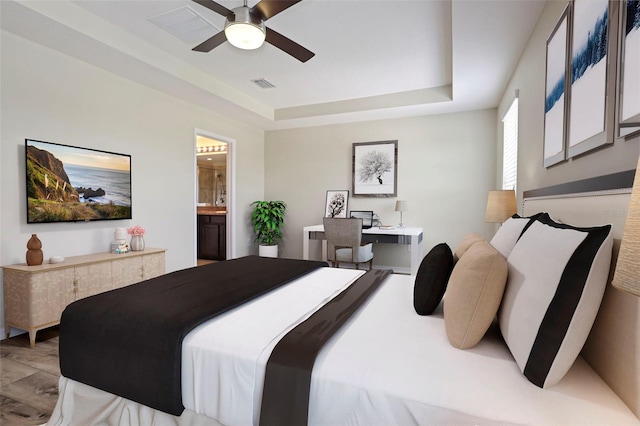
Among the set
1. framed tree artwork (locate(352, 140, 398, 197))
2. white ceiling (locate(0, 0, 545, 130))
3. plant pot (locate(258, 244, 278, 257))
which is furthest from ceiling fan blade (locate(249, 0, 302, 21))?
plant pot (locate(258, 244, 278, 257))

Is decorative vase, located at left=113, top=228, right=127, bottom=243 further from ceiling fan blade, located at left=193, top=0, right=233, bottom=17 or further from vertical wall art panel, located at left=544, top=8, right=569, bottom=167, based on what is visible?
vertical wall art panel, located at left=544, top=8, right=569, bottom=167

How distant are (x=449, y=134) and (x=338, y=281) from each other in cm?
372

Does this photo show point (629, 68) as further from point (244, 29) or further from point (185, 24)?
point (185, 24)

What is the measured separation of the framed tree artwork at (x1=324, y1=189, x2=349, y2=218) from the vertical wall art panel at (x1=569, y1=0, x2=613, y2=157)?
157 inches

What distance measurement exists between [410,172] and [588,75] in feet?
12.3

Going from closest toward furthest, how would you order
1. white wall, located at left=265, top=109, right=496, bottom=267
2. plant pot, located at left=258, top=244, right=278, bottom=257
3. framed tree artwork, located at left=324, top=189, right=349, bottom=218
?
white wall, located at left=265, top=109, right=496, bottom=267, framed tree artwork, located at left=324, top=189, right=349, bottom=218, plant pot, located at left=258, top=244, right=278, bottom=257

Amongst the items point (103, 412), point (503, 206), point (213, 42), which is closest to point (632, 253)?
point (103, 412)

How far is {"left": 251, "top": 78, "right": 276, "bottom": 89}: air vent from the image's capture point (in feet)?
13.8

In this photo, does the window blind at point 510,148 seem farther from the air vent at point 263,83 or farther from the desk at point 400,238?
the air vent at point 263,83

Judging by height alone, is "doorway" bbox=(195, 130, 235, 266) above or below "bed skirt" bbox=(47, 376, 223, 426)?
above

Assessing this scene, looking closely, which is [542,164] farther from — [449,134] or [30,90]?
[30,90]

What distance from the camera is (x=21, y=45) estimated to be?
2738 millimetres

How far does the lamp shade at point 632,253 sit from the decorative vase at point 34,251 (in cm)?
366

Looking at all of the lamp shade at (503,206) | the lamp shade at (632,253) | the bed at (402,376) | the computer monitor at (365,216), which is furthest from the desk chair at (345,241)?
the lamp shade at (632,253)
